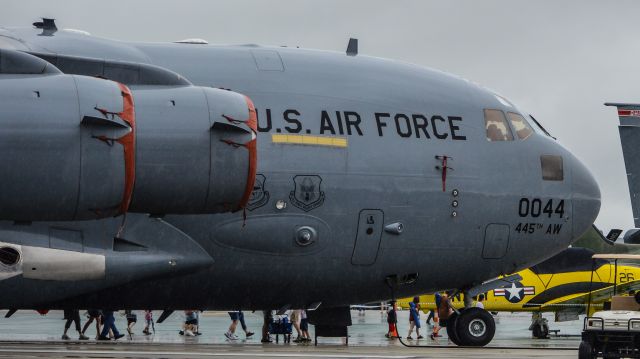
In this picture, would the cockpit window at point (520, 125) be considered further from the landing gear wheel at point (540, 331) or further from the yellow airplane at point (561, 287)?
the yellow airplane at point (561, 287)

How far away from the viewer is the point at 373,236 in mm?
16859

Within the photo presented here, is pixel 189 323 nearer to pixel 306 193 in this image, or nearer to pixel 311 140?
pixel 306 193

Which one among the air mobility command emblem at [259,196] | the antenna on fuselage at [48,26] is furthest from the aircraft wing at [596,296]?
the antenna on fuselage at [48,26]

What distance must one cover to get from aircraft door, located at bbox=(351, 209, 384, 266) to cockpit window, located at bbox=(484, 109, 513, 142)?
2.54m

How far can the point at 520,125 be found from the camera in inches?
731

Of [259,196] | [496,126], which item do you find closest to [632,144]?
[496,126]

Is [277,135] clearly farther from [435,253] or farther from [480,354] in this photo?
[480,354]

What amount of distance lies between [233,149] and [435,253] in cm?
713

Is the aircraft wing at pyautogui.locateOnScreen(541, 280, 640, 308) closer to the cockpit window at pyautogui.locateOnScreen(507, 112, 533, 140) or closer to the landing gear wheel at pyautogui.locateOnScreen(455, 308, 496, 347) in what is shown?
the landing gear wheel at pyautogui.locateOnScreen(455, 308, 496, 347)

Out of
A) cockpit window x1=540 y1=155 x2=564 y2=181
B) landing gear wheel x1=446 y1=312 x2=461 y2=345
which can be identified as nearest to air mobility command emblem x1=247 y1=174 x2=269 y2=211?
landing gear wheel x1=446 y1=312 x2=461 y2=345

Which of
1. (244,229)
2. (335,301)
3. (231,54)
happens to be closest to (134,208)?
(244,229)

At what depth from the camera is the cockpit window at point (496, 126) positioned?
18.0 m

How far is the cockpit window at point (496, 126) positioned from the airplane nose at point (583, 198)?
142 cm

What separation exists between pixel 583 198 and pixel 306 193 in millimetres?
5255
